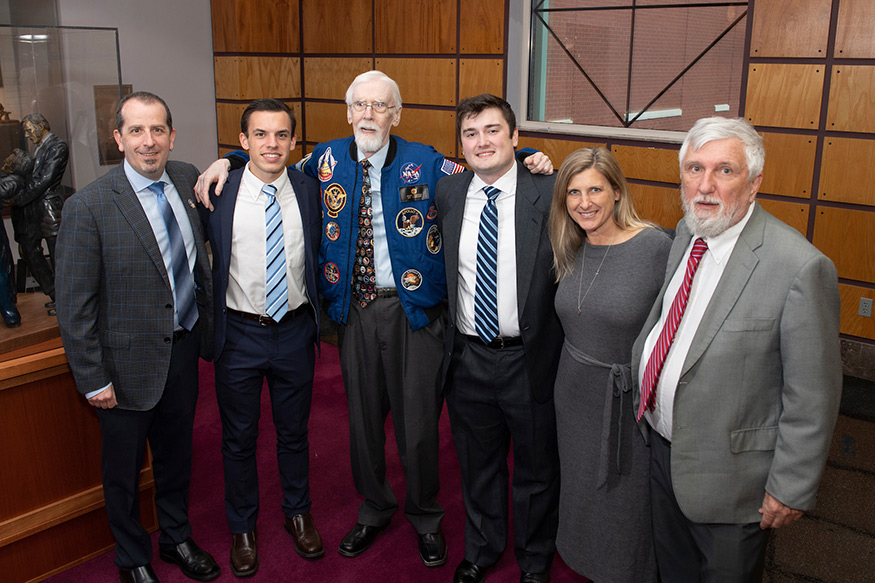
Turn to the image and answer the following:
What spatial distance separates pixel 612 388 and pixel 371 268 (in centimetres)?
101

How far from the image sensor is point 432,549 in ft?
9.27

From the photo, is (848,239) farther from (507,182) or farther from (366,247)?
(366,247)

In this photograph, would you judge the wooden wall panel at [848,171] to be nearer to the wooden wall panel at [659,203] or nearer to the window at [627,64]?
the window at [627,64]

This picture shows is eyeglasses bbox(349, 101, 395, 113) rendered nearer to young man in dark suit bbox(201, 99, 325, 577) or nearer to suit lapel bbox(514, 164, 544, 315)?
young man in dark suit bbox(201, 99, 325, 577)

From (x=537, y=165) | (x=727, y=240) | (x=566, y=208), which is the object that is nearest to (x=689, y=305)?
(x=727, y=240)

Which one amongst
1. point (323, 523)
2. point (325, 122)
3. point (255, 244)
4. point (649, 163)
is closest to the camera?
point (255, 244)

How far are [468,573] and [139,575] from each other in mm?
1205

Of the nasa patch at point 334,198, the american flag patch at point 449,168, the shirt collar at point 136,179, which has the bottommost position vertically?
the nasa patch at point 334,198

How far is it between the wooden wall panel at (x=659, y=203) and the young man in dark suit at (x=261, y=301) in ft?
10.9

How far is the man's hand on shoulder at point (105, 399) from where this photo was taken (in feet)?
7.80

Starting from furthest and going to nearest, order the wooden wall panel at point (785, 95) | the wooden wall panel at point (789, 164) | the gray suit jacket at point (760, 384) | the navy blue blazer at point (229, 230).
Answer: the wooden wall panel at point (789, 164) → the wooden wall panel at point (785, 95) → the navy blue blazer at point (229, 230) → the gray suit jacket at point (760, 384)

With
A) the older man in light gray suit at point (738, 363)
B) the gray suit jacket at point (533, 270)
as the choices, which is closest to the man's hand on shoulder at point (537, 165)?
the gray suit jacket at point (533, 270)

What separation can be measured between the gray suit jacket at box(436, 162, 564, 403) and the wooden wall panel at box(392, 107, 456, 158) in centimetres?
399

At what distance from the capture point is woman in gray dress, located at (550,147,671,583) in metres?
2.09
